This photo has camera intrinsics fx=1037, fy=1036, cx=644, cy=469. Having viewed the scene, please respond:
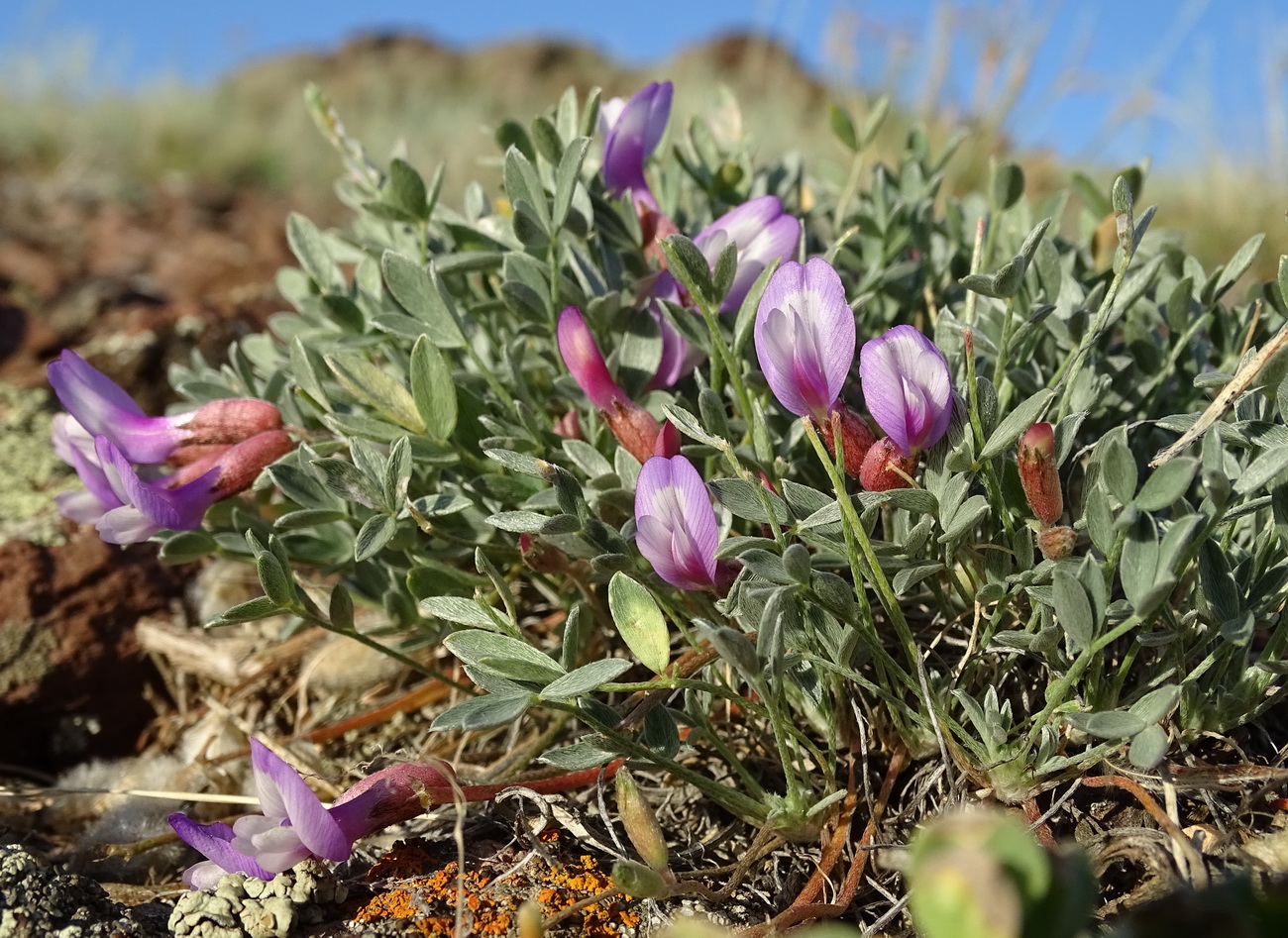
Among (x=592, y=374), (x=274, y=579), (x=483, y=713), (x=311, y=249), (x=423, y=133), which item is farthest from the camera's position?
(x=423, y=133)

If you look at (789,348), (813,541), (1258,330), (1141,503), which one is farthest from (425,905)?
(1258,330)

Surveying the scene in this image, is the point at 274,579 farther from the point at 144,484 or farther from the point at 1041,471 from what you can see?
the point at 1041,471

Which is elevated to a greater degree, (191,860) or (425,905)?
(425,905)

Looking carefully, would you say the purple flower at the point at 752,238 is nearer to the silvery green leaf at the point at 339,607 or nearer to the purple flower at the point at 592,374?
the purple flower at the point at 592,374

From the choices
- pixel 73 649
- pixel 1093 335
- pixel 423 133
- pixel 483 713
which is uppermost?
pixel 1093 335

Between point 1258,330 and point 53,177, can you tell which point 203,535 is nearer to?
point 1258,330

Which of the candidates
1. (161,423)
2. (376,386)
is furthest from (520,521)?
(161,423)
